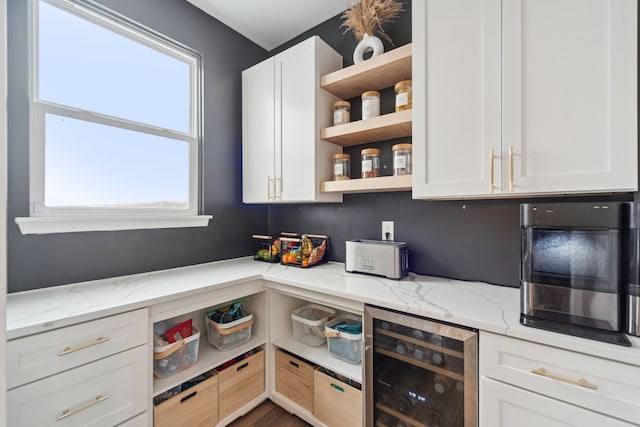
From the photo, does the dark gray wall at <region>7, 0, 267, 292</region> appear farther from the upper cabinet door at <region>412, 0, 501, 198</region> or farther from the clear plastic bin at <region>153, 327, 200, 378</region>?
the upper cabinet door at <region>412, 0, 501, 198</region>

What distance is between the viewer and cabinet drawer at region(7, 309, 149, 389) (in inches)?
37.2

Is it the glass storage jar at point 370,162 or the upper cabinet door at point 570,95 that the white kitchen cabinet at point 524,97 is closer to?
the upper cabinet door at point 570,95

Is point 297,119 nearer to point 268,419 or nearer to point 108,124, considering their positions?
point 108,124

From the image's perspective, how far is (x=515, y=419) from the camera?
3.09 ft

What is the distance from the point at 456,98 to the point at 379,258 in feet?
2.94

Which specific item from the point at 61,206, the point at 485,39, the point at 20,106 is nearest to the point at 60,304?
the point at 61,206

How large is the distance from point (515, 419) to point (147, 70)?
8.52ft

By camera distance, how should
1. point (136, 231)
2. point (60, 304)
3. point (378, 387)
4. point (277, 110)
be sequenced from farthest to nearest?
point (277, 110) < point (136, 231) < point (378, 387) < point (60, 304)

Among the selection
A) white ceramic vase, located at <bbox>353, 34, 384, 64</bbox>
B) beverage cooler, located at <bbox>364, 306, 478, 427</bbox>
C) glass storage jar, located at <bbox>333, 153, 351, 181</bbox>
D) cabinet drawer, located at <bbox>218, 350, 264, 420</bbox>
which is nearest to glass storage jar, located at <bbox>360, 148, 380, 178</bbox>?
glass storage jar, located at <bbox>333, 153, 351, 181</bbox>

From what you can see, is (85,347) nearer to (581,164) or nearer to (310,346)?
(310,346)

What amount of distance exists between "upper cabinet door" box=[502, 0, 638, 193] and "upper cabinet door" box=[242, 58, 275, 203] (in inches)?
56.3

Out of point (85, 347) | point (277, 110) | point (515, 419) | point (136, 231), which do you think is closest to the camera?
point (515, 419)

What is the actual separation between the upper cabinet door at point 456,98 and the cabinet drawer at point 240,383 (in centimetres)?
143

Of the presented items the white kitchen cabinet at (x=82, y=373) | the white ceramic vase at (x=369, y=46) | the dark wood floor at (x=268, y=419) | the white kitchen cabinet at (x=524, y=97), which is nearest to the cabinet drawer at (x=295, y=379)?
the dark wood floor at (x=268, y=419)
